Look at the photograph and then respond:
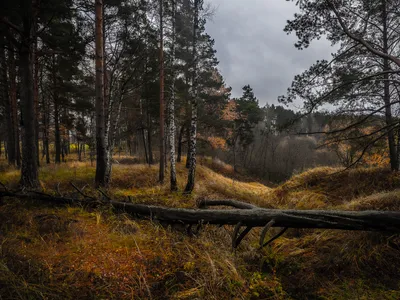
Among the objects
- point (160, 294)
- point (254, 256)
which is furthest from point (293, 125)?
point (160, 294)

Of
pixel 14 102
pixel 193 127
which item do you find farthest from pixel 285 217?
pixel 14 102

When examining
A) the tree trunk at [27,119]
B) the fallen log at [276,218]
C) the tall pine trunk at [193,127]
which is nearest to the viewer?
the fallen log at [276,218]

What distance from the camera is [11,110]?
12.1 metres

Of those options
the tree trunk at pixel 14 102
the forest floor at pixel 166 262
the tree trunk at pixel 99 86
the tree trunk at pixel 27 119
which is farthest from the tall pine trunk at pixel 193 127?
the tree trunk at pixel 14 102

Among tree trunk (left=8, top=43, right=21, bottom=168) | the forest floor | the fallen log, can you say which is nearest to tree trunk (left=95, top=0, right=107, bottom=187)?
the forest floor

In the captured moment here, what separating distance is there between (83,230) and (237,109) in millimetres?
25312

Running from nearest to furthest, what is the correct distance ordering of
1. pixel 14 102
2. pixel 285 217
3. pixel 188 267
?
pixel 188 267, pixel 285 217, pixel 14 102

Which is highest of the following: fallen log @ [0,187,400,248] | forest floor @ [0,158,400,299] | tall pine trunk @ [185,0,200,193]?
tall pine trunk @ [185,0,200,193]

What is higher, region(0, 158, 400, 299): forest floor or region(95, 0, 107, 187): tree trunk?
region(95, 0, 107, 187): tree trunk

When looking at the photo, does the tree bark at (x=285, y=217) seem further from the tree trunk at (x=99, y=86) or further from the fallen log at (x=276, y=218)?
the tree trunk at (x=99, y=86)

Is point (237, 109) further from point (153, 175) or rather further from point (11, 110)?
point (11, 110)

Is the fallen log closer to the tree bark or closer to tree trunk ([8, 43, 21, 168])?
the tree bark

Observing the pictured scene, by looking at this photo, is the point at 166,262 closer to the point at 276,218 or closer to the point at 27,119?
the point at 276,218

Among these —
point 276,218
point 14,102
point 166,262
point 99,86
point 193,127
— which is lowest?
point 166,262
